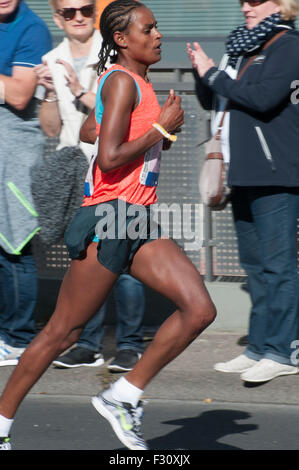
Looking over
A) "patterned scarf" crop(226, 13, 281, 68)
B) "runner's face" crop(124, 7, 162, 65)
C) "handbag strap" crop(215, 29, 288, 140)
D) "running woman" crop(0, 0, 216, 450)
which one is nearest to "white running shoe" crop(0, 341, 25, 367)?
"handbag strap" crop(215, 29, 288, 140)

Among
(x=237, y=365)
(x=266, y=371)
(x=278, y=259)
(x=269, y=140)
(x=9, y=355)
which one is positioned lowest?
(x=9, y=355)

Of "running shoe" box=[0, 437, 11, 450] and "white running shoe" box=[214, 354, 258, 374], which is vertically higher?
"running shoe" box=[0, 437, 11, 450]

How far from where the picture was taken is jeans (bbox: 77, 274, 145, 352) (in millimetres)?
6277

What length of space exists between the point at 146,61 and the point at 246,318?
9.50 feet

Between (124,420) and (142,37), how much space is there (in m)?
1.63

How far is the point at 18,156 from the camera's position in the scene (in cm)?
630

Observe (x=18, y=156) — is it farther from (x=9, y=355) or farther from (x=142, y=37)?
(x=142, y=37)

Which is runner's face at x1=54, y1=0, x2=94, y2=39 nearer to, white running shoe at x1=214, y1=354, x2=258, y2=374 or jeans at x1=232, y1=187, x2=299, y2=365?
jeans at x1=232, y1=187, x2=299, y2=365

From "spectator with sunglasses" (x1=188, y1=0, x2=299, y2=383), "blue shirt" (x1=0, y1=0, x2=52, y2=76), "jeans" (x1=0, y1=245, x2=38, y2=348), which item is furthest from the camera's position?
"jeans" (x1=0, y1=245, x2=38, y2=348)

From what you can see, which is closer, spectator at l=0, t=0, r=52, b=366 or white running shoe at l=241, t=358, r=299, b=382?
white running shoe at l=241, t=358, r=299, b=382

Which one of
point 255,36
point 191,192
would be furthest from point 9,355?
point 255,36

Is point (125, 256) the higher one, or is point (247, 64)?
point (247, 64)

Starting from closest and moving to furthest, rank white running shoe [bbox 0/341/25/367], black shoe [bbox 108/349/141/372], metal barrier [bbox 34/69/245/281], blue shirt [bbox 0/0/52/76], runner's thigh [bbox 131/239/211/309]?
runner's thigh [bbox 131/239/211/309], black shoe [bbox 108/349/141/372], blue shirt [bbox 0/0/52/76], white running shoe [bbox 0/341/25/367], metal barrier [bbox 34/69/245/281]
